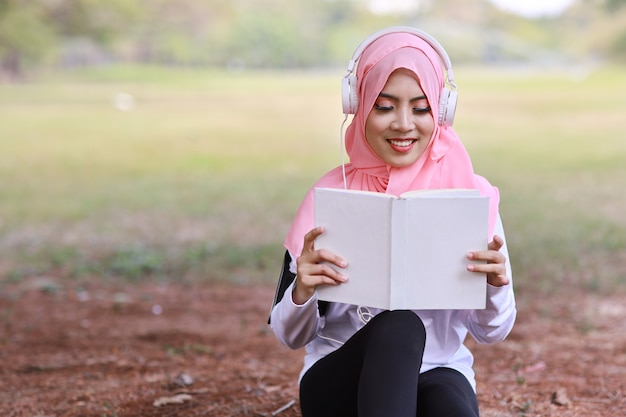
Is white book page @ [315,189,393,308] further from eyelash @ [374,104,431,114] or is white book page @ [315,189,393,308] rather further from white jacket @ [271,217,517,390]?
eyelash @ [374,104,431,114]

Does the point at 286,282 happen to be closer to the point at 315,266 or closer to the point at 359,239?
the point at 315,266

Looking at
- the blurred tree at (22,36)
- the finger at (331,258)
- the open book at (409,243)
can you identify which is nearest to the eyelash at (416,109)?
the open book at (409,243)

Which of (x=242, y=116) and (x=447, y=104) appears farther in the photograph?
(x=242, y=116)

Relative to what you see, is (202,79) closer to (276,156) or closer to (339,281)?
(276,156)

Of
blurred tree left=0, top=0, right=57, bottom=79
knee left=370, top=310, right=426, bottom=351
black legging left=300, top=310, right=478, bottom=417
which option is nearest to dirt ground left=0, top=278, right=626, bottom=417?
black legging left=300, top=310, right=478, bottom=417

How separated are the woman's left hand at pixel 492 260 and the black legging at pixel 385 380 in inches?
8.8

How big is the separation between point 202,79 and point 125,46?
3.39 feet

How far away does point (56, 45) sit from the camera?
33.4ft

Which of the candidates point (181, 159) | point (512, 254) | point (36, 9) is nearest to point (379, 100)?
point (512, 254)

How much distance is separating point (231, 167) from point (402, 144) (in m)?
7.49

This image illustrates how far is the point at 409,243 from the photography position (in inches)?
75.9

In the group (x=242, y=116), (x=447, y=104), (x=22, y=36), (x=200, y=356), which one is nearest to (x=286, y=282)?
(x=447, y=104)

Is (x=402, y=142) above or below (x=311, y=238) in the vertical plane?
above

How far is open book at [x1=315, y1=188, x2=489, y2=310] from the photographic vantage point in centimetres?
191
